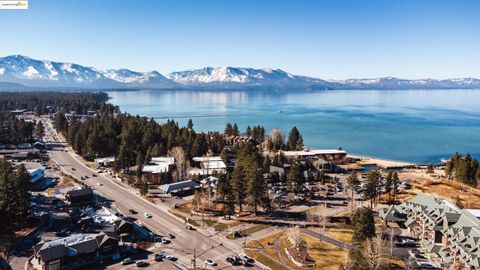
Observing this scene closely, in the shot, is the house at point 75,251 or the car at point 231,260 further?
the car at point 231,260

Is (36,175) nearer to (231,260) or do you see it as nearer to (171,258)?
(171,258)

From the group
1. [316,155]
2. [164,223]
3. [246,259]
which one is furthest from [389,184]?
[164,223]

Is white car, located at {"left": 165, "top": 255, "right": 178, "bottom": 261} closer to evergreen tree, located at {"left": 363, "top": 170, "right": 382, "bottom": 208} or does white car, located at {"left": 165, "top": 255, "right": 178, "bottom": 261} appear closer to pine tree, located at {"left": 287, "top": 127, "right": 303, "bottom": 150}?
evergreen tree, located at {"left": 363, "top": 170, "right": 382, "bottom": 208}

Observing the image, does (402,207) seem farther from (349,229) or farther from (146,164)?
(146,164)

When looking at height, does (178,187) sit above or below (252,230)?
above

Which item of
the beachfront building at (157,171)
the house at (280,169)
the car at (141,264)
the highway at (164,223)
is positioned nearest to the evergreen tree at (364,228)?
the highway at (164,223)

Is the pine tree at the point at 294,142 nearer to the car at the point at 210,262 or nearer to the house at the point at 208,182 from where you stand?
the house at the point at 208,182
